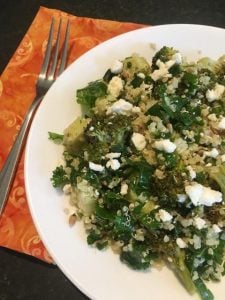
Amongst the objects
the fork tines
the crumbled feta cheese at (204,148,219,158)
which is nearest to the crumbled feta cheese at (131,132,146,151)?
the crumbled feta cheese at (204,148,219,158)

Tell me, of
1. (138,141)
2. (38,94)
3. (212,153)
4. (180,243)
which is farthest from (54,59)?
(180,243)

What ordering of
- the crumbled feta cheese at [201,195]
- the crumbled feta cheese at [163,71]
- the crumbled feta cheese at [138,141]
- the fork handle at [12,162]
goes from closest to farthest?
the crumbled feta cheese at [201,195] → the crumbled feta cheese at [138,141] → the crumbled feta cheese at [163,71] → the fork handle at [12,162]

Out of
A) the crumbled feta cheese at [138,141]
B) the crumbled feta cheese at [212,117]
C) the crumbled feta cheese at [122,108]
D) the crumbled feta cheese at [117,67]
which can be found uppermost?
the crumbled feta cheese at [117,67]

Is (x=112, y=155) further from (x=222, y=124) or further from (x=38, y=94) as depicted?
(x=38, y=94)

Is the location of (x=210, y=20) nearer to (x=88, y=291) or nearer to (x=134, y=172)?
(x=134, y=172)

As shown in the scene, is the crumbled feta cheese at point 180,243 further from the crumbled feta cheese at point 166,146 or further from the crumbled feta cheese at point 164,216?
the crumbled feta cheese at point 166,146

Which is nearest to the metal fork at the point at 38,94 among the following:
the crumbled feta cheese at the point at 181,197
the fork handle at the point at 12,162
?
the fork handle at the point at 12,162

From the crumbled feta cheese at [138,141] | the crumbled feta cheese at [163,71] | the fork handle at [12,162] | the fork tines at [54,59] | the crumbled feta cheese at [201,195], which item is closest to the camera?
the crumbled feta cheese at [201,195]
